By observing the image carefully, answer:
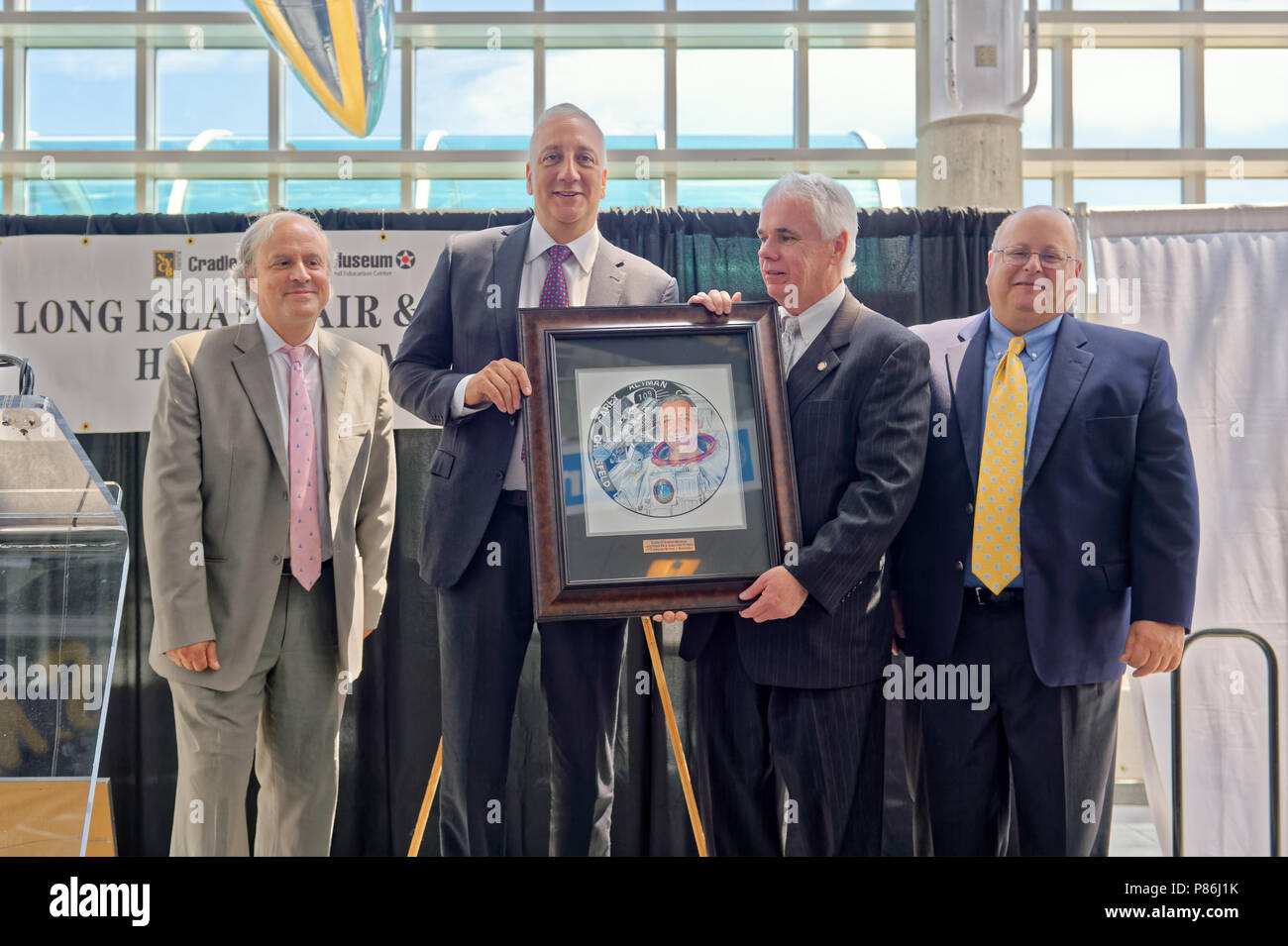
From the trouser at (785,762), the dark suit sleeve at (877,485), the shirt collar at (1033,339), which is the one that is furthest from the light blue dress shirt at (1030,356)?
the trouser at (785,762)

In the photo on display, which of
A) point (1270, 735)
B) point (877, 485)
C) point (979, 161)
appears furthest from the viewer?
point (979, 161)

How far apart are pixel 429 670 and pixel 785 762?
2.04 meters

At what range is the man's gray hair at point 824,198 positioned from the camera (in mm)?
2521

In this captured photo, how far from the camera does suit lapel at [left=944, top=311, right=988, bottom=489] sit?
2562mm

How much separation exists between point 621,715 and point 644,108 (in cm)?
326

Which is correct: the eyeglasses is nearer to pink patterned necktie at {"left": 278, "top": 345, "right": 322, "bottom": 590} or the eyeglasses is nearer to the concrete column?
pink patterned necktie at {"left": 278, "top": 345, "right": 322, "bottom": 590}

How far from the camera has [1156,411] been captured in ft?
8.24

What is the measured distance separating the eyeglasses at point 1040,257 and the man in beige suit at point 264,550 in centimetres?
172

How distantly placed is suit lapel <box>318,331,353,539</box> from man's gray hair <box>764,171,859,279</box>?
3.93ft

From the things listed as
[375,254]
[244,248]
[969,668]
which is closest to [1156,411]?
[969,668]

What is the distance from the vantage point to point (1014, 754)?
2469mm

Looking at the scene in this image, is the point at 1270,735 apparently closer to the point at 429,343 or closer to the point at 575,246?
the point at 575,246

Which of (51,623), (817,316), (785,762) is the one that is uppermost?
(817,316)

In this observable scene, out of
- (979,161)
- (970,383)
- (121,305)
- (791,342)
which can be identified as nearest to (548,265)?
(791,342)
